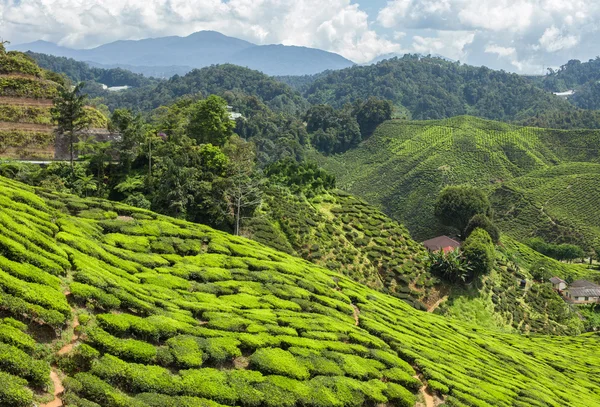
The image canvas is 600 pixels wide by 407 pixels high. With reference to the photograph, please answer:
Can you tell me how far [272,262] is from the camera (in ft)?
90.2

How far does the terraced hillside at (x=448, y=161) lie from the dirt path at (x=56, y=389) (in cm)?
7813

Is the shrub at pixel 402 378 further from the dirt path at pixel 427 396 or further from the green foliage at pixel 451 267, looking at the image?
the green foliage at pixel 451 267

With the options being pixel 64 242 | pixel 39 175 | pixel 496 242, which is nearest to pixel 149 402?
pixel 64 242

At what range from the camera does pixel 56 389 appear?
1157 centimetres

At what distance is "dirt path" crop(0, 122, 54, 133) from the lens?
164 feet

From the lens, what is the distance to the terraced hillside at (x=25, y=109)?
1909 inches

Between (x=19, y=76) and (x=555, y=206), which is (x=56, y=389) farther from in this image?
(x=555, y=206)

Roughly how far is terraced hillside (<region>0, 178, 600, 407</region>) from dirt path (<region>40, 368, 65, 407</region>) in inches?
2.8

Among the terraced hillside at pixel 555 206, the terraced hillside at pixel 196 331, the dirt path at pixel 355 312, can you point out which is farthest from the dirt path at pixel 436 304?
the terraced hillside at pixel 555 206

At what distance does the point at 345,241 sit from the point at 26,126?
38552 millimetres

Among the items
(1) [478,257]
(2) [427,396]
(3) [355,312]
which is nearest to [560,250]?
(1) [478,257]

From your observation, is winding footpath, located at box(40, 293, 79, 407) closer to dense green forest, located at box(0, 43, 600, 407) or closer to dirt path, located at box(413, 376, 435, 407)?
dense green forest, located at box(0, 43, 600, 407)

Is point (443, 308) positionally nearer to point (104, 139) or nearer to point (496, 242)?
point (496, 242)

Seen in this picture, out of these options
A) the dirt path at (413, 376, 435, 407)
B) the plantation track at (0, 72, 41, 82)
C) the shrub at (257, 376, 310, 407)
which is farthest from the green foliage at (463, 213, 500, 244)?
the plantation track at (0, 72, 41, 82)
